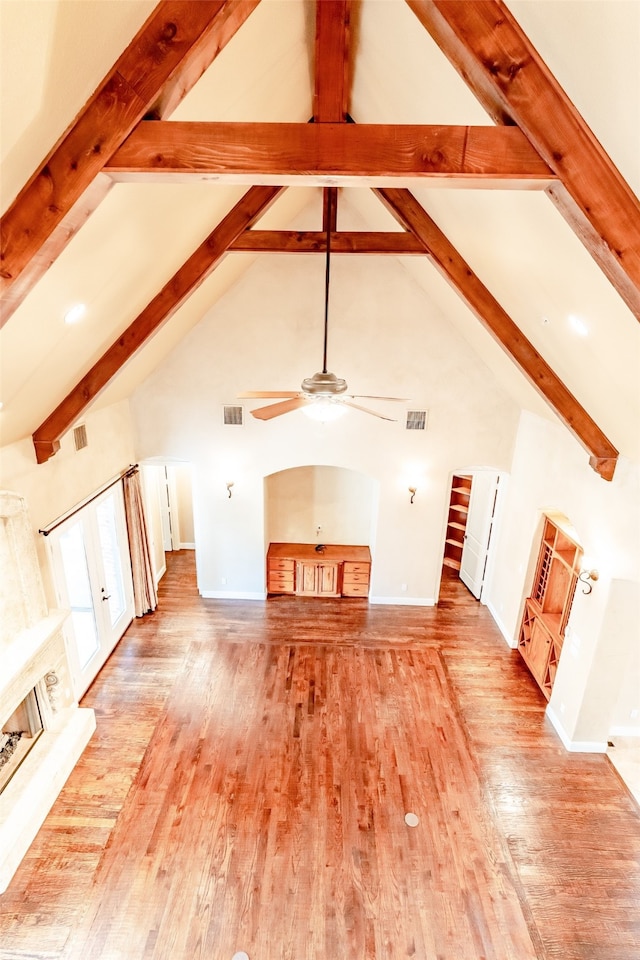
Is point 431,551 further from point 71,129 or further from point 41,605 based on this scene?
point 71,129

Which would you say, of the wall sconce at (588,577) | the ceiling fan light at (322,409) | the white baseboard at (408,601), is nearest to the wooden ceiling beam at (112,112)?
the ceiling fan light at (322,409)

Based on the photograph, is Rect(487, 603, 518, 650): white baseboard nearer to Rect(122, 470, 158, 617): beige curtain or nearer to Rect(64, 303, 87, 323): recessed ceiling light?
Rect(122, 470, 158, 617): beige curtain

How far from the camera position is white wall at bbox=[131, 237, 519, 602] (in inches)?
265

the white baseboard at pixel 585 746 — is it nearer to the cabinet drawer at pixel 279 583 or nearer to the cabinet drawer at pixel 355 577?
the cabinet drawer at pixel 355 577

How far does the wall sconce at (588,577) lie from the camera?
516 cm

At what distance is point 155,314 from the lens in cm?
492

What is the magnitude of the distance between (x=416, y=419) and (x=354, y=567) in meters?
2.72

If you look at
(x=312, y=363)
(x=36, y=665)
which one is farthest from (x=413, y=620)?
(x=36, y=665)

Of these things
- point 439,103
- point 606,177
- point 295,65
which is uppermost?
point 295,65

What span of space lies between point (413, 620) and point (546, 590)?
212 cm

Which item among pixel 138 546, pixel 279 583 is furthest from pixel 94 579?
pixel 279 583

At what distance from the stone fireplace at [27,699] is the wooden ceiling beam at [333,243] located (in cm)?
351

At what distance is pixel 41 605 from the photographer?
16.8ft

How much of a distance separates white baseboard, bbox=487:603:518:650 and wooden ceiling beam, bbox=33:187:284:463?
253 inches
